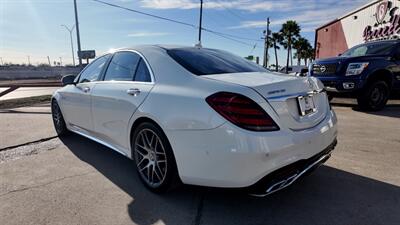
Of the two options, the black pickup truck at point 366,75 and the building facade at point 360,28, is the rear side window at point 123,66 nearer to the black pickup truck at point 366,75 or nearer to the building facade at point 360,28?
the black pickup truck at point 366,75

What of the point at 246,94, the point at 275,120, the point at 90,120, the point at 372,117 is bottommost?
the point at 372,117

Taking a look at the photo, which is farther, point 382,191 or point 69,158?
point 69,158

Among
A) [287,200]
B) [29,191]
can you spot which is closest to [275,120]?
[287,200]

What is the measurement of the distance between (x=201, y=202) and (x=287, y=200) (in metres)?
0.83

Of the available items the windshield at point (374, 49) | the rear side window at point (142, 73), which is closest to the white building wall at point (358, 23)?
the windshield at point (374, 49)

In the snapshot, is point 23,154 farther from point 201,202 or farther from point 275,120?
point 275,120

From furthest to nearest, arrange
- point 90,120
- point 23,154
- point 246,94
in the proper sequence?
1. point 23,154
2. point 90,120
3. point 246,94

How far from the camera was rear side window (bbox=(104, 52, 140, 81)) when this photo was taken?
3722 mm

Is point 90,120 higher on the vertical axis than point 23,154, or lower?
higher

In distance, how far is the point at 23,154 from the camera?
4.87 meters

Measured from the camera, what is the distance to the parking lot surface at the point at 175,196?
9.30ft

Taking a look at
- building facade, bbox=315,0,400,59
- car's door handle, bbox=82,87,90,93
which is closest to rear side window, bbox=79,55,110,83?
car's door handle, bbox=82,87,90,93

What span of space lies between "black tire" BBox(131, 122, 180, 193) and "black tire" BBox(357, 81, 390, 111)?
667 cm

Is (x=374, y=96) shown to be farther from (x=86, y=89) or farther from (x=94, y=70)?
(x=86, y=89)
